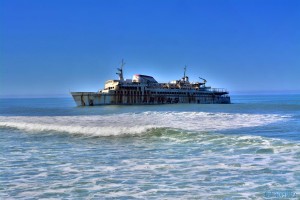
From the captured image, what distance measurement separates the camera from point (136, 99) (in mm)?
76562

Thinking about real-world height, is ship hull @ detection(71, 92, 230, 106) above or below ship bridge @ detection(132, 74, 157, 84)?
below

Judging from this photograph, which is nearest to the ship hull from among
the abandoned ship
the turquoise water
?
the abandoned ship

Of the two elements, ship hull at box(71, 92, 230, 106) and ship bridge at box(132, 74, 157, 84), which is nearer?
ship hull at box(71, 92, 230, 106)

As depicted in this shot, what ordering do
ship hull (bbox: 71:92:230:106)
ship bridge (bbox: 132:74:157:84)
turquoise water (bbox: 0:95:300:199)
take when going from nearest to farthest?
turquoise water (bbox: 0:95:300:199), ship hull (bbox: 71:92:230:106), ship bridge (bbox: 132:74:157:84)

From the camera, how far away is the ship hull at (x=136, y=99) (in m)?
72.6

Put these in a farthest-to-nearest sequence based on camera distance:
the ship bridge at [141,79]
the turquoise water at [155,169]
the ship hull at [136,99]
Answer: the ship bridge at [141,79]
the ship hull at [136,99]
the turquoise water at [155,169]


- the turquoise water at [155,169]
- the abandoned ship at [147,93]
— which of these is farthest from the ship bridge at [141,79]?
the turquoise water at [155,169]

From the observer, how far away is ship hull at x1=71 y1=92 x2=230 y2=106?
72562 millimetres

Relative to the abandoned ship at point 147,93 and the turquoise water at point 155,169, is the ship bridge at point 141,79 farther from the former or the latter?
the turquoise water at point 155,169

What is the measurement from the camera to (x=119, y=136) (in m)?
18.0

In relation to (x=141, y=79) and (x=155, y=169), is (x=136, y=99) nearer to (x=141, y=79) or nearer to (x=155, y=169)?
(x=141, y=79)

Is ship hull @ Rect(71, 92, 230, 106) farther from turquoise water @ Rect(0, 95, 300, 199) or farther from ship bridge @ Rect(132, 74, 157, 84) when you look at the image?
turquoise water @ Rect(0, 95, 300, 199)

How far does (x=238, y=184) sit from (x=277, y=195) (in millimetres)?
992

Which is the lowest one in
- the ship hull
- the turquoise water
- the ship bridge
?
the turquoise water
